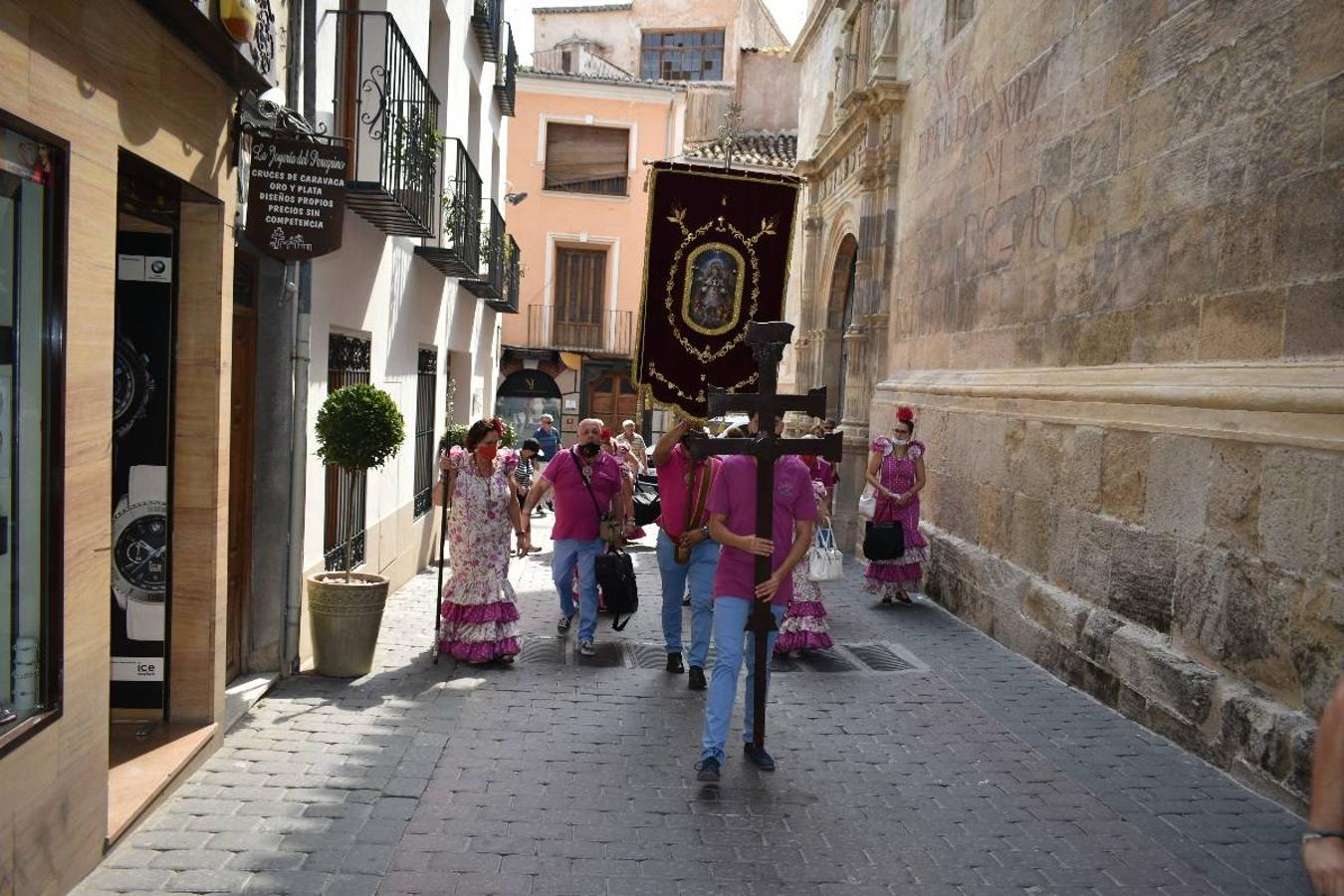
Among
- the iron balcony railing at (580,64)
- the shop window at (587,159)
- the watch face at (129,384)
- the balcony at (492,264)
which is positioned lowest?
the watch face at (129,384)

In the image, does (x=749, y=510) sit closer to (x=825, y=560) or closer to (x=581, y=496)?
(x=581, y=496)

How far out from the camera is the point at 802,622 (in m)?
8.30

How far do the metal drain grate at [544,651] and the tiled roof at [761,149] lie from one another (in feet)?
58.9

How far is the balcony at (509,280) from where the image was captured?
16641 mm

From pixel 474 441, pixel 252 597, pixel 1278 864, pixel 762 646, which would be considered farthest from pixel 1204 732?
pixel 252 597

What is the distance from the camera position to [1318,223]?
5.48 m

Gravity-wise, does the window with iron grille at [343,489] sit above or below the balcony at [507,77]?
below

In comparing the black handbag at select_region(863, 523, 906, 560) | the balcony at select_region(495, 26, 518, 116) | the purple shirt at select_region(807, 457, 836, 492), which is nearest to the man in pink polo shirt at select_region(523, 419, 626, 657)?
the purple shirt at select_region(807, 457, 836, 492)

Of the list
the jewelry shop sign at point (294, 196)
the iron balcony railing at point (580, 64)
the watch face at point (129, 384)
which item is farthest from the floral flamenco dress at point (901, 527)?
the iron balcony railing at point (580, 64)

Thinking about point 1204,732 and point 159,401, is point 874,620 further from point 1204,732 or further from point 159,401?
point 159,401

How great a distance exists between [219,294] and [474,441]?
108 inches

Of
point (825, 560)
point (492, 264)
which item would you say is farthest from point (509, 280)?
point (825, 560)

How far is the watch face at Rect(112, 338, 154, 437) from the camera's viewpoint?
201 inches

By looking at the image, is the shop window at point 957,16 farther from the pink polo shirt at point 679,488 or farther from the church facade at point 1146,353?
the pink polo shirt at point 679,488
